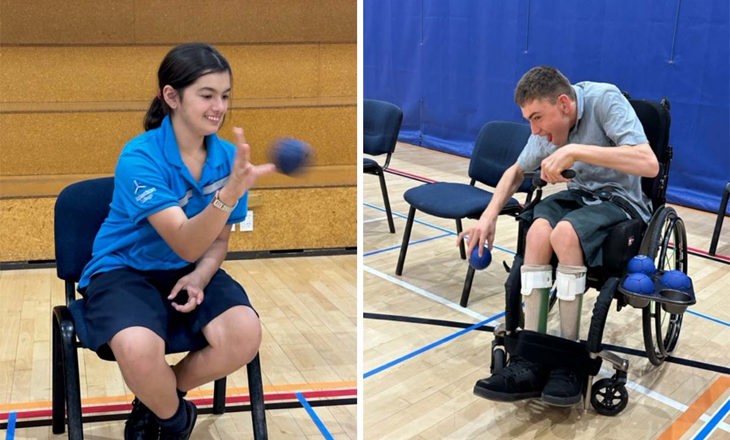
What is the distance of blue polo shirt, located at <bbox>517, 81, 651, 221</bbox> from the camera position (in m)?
2.16

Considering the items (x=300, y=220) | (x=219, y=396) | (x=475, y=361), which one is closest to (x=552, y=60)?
(x=300, y=220)

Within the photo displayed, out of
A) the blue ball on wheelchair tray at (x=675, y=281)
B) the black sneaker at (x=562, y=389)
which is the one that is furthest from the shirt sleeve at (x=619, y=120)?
the black sneaker at (x=562, y=389)

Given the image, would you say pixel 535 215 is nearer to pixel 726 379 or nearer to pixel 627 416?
pixel 627 416

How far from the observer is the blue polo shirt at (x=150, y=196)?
1644 millimetres

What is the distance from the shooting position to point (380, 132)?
3.84 m

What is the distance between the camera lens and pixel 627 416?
7.00ft

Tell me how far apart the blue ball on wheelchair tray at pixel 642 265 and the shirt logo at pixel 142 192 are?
1296mm

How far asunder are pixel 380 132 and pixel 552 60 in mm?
2103

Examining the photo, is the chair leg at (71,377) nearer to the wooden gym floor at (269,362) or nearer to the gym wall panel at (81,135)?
the wooden gym floor at (269,362)

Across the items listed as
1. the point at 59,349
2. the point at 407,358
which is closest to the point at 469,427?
the point at 407,358

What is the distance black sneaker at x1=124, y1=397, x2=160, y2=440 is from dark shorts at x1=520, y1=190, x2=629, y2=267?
3.96 feet

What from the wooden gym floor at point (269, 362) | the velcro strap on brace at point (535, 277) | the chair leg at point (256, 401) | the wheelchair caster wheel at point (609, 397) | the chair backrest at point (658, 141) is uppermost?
the chair backrest at point (658, 141)

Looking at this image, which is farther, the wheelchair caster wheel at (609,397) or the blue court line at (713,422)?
the wheelchair caster wheel at (609,397)

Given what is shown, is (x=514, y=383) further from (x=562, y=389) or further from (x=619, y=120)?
(x=619, y=120)
